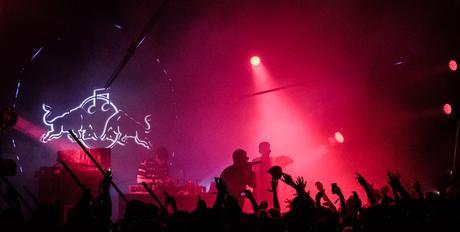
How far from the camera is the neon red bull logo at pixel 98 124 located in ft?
53.3

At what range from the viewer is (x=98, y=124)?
16.5 metres

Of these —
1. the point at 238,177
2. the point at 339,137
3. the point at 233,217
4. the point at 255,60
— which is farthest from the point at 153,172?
the point at 233,217

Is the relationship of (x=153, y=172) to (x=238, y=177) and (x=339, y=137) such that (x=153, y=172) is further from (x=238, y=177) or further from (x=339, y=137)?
(x=339, y=137)

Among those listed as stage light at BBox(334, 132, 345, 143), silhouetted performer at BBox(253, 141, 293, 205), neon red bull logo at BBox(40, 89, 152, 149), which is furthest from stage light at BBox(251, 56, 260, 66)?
neon red bull logo at BBox(40, 89, 152, 149)

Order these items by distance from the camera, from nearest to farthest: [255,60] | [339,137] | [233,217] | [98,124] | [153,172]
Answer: [233,217] < [153,172] < [339,137] < [255,60] < [98,124]

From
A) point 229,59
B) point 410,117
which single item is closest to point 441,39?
point 410,117

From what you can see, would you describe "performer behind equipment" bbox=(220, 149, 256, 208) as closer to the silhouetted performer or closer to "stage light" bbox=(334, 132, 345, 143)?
the silhouetted performer

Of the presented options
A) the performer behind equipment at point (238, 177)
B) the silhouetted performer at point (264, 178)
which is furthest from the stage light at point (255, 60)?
the performer behind equipment at point (238, 177)

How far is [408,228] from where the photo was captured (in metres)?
4.74

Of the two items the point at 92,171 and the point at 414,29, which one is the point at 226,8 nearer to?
the point at 414,29

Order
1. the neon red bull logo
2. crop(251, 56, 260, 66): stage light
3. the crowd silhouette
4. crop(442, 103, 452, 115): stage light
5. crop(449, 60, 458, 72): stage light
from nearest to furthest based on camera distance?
the crowd silhouette, crop(449, 60, 458, 72): stage light, crop(442, 103, 452, 115): stage light, crop(251, 56, 260, 66): stage light, the neon red bull logo

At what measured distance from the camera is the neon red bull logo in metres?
16.2

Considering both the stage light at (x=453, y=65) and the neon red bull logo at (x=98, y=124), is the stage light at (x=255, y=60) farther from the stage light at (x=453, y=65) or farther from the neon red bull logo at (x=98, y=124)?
the stage light at (x=453, y=65)

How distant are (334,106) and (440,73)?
13.3 ft
